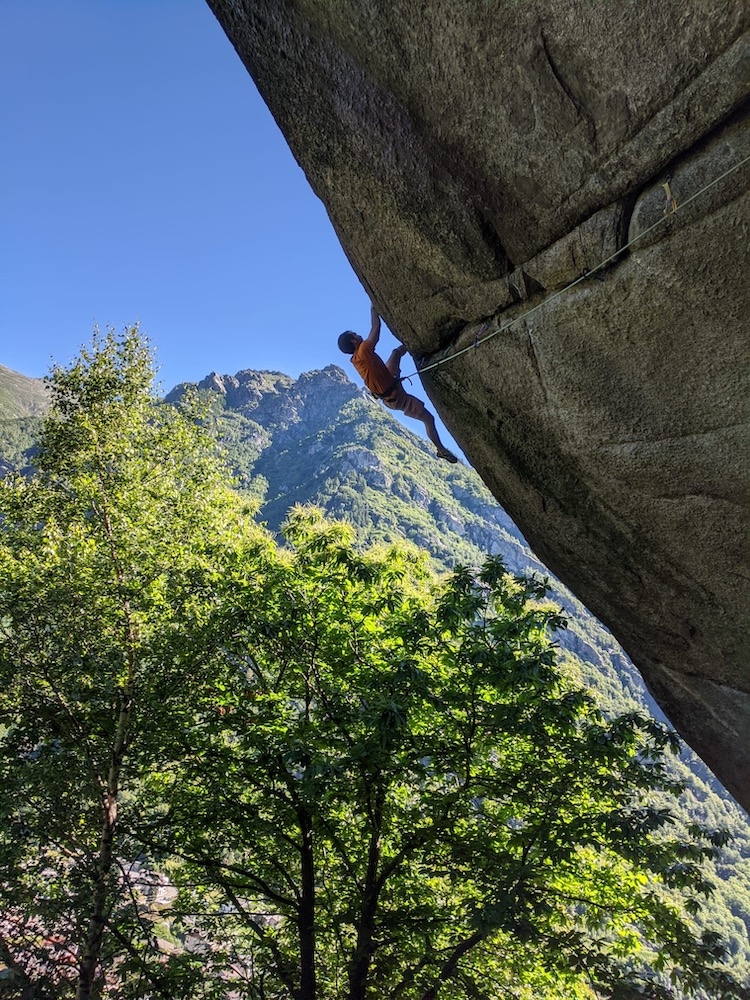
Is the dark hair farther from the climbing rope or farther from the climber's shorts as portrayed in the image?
the climbing rope

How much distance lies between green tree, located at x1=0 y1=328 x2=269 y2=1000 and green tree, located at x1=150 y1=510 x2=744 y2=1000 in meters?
0.72

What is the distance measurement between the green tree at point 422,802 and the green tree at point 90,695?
72 centimetres

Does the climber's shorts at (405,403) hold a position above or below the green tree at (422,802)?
above

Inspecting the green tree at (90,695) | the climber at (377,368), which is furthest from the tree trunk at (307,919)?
the climber at (377,368)

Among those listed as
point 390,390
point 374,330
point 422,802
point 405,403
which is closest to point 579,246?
point 374,330

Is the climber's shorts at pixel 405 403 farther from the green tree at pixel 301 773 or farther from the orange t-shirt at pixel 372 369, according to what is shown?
the green tree at pixel 301 773

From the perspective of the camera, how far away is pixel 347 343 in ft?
26.7

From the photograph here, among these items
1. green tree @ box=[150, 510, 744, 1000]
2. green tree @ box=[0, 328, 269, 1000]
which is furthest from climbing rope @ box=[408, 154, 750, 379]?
green tree @ box=[0, 328, 269, 1000]

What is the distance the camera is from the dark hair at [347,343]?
26.5ft

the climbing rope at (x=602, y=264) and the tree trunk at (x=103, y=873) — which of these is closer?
the climbing rope at (x=602, y=264)

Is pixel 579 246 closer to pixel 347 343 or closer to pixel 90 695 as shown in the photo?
pixel 347 343

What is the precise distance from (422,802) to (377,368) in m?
6.00

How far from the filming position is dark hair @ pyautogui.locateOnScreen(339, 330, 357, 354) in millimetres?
8078

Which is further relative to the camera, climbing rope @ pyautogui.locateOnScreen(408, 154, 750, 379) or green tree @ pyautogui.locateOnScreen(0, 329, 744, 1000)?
green tree @ pyautogui.locateOnScreen(0, 329, 744, 1000)
